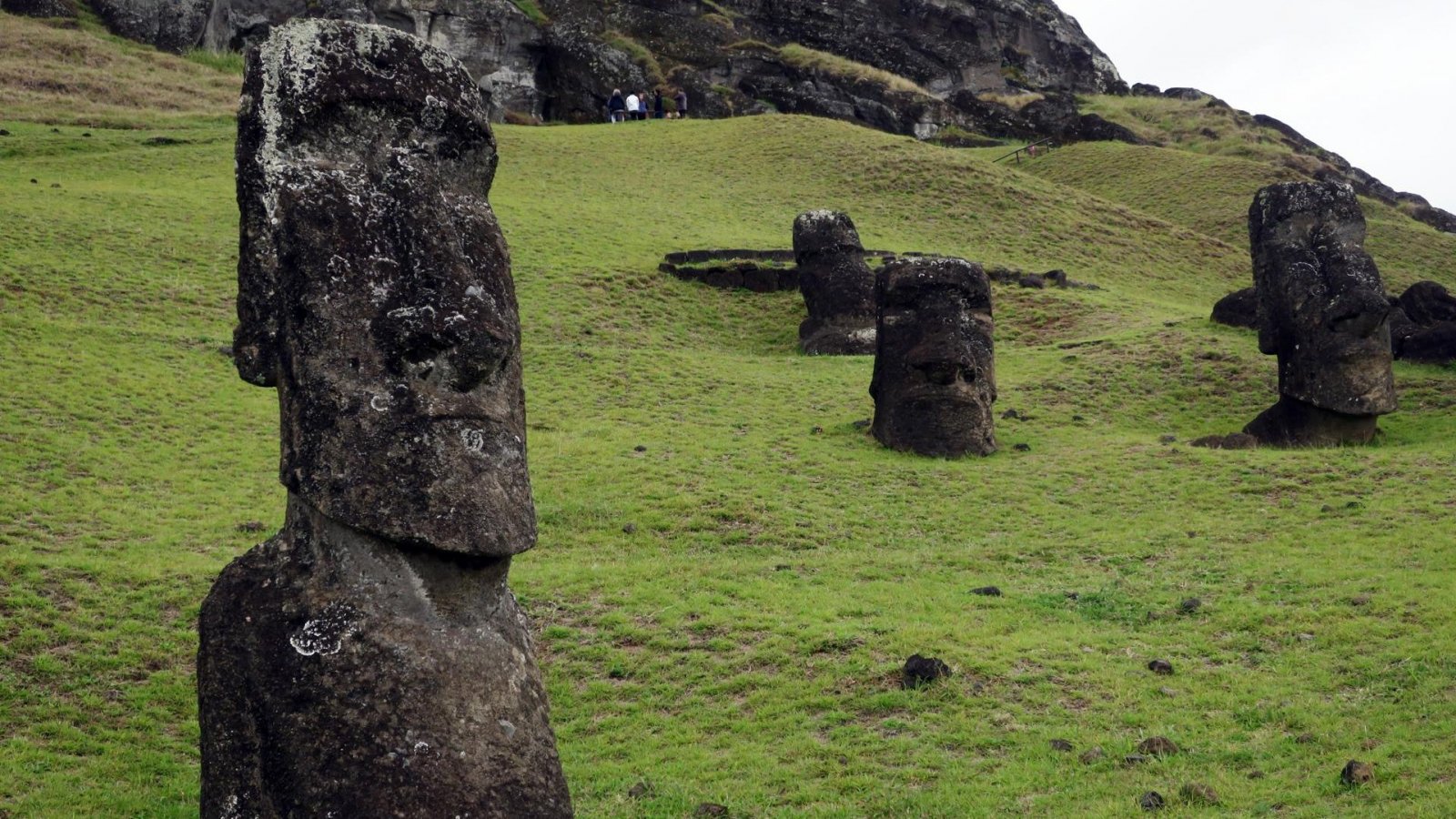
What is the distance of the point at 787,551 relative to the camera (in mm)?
15648

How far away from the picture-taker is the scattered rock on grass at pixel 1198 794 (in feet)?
28.3

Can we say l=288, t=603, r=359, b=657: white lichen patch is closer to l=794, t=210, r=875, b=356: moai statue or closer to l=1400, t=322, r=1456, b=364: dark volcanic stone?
l=794, t=210, r=875, b=356: moai statue

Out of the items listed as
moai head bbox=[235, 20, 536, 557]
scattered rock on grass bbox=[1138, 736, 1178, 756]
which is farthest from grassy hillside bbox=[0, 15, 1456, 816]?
moai head bbox=[235, 20, 536, 557]

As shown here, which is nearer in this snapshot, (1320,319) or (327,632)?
(327,632)

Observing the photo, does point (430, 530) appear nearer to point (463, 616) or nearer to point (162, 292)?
point (463, 616)

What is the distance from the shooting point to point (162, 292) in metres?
26.2

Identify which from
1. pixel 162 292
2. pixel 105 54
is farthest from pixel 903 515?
pixel 105 54

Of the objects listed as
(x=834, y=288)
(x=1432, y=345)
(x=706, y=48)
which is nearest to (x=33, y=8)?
(x=706, y=48)

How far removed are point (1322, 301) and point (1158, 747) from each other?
12.9 m

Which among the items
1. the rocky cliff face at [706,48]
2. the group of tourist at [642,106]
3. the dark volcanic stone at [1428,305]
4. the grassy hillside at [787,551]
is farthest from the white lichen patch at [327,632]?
the group of tourist at [642,106]

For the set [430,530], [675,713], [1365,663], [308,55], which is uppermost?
[308,55]

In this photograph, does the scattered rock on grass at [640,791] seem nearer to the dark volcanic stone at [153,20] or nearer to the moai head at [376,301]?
the moai head at [376,301]

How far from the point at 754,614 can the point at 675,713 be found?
6.80 ft

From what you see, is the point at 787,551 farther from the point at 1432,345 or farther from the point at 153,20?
the point at 153,20
